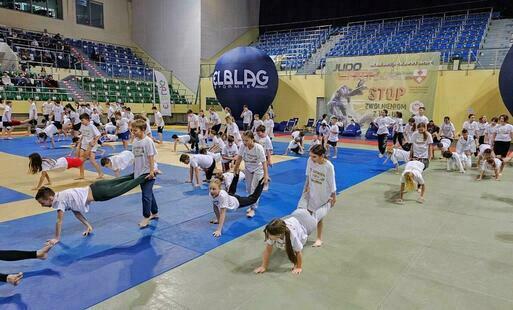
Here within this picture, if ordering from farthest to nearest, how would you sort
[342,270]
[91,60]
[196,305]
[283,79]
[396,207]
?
[91,60]
[283,79]
[396,207]
[342,270]
[196,305]

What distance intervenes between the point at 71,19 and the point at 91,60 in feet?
13.8

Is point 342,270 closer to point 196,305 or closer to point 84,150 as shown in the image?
point 196,305

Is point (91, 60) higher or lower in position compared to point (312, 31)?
lower

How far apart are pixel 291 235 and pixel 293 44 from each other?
2275 cm

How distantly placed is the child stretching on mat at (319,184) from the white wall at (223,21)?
2210 cm

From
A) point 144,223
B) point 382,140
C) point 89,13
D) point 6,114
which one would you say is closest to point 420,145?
point 382,140

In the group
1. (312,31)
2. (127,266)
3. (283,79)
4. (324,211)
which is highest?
(312,31)

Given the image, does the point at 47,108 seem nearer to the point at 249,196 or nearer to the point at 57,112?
the point at 57,112

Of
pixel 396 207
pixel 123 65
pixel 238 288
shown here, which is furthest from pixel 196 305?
pixel 123 65

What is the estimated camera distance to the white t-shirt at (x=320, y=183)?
15.0 ft

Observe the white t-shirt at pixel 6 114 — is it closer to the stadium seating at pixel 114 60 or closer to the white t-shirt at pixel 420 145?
the stadium seating at pixel 114 60

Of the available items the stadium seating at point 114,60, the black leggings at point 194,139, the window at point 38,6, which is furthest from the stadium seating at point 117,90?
the black leggings at point 194,139

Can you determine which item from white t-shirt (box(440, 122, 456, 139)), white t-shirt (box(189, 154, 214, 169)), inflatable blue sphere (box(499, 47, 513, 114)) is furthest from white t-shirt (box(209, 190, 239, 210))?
inflatable blue sphere (box(499, 47, 513, 114))

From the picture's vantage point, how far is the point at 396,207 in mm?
6613
